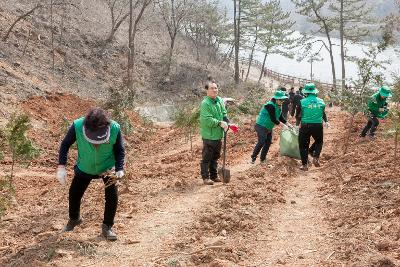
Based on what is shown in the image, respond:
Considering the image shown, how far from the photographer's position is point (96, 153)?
189 inches

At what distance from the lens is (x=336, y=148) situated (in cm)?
1123

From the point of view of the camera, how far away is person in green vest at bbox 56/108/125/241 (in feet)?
15.2

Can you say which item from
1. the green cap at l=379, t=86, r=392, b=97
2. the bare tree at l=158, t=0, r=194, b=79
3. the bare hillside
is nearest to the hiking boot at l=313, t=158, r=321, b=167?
the green cap at l=379, t=86, r=392, b=97

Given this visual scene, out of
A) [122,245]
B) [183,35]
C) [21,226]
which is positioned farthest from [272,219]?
[183,35]

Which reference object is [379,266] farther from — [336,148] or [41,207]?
[336,148]

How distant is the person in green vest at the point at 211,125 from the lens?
7.00 metres

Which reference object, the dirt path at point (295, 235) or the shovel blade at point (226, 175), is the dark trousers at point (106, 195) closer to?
the dirt path at point (295, 235)

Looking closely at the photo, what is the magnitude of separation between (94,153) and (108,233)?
0.86 metres

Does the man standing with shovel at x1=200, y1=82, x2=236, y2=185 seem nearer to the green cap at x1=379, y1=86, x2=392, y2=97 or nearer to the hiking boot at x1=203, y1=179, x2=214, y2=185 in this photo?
the hiking boot at x1=203, y1=179, x2=214, y2=185

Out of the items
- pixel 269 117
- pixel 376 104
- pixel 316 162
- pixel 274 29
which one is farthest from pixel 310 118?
pixel 274 29

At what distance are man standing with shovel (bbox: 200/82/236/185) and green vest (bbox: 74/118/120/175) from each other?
92.7 inches

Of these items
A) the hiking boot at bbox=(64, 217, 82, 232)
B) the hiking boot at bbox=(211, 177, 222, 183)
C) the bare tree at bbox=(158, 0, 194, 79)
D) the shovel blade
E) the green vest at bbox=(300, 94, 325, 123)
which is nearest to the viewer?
the hiking boot at bbox=(64, 217, 82, 232)

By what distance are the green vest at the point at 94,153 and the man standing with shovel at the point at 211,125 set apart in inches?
92.7

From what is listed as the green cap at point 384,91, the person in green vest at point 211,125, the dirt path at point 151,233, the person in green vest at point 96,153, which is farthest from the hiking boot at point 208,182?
the green cap at point 384,91
